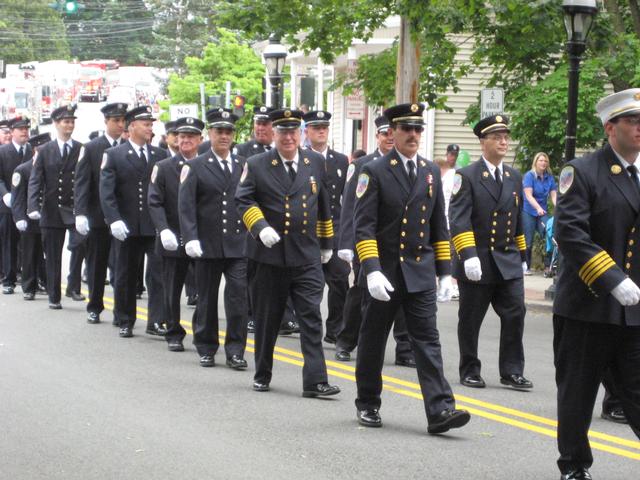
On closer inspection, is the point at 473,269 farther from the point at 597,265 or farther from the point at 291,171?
the point at 597,265

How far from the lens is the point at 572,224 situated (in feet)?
23.2

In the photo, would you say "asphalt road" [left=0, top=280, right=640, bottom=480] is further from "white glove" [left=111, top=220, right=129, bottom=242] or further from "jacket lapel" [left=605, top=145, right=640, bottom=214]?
"jacket lapel" [left=605, top=145, right=640, bottom=214]

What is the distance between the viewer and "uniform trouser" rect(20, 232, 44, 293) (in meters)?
17.6

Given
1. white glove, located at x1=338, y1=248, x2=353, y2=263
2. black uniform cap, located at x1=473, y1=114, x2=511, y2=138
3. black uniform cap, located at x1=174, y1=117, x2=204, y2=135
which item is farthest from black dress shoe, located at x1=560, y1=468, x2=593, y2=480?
black uniform cap, located at x1=174, y1=117, x2=204, y2=135

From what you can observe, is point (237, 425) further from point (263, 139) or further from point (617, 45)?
point (617, 45)

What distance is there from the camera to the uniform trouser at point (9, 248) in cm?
1864

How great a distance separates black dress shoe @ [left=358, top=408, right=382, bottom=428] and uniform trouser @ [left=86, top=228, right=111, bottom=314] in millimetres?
6368

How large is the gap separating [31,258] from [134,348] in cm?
521

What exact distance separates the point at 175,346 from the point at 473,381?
3222 mm

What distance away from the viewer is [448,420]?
8.70 meters

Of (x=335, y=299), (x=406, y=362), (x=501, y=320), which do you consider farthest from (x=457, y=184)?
(x=335, y=299)

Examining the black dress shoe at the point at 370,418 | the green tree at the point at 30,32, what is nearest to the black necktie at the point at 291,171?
the black dress shoe at the point at 370,418

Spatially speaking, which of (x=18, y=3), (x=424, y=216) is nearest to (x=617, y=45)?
(x=424, y=216)

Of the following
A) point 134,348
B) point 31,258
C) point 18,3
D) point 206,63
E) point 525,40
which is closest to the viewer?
point 134,348
